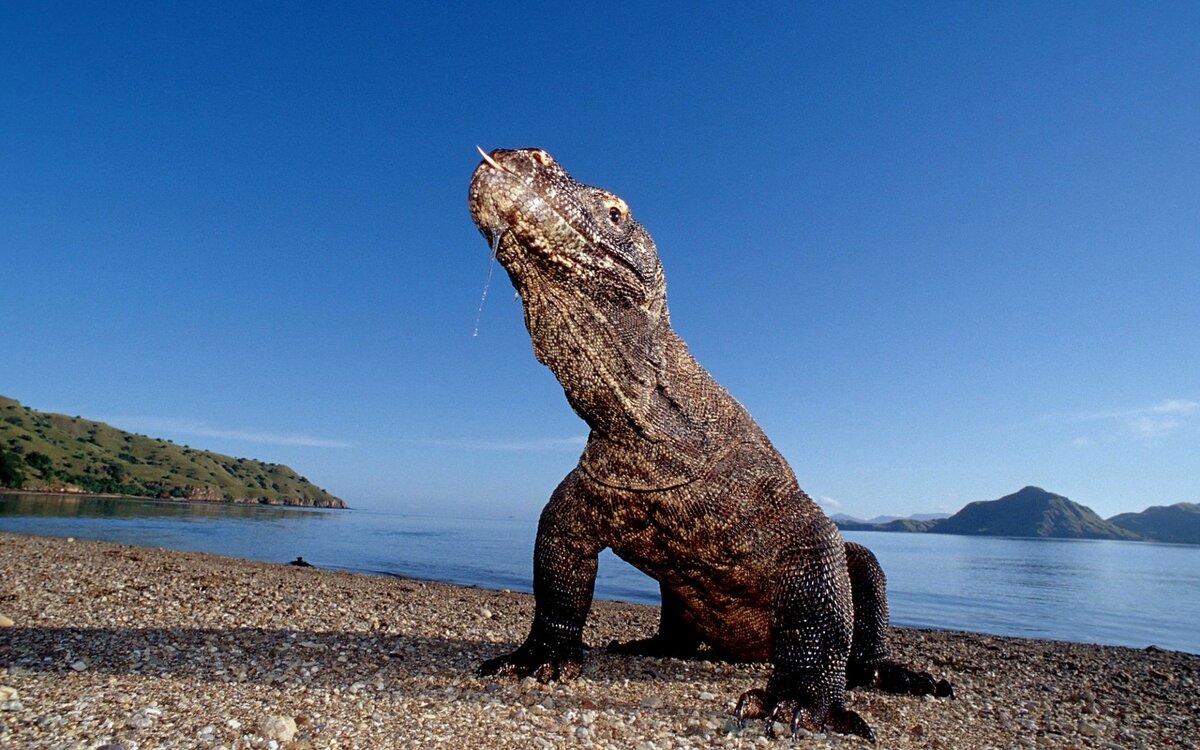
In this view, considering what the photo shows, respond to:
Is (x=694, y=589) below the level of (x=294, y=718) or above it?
above

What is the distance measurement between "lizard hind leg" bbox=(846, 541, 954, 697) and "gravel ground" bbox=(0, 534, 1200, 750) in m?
0.19

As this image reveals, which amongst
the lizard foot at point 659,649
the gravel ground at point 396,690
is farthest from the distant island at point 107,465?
the lizard foot at point 659,649

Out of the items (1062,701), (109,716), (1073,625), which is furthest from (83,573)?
(1073,625)

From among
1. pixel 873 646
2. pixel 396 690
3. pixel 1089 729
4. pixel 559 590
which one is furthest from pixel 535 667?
pixel 1089 729

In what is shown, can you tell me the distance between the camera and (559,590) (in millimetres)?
5250

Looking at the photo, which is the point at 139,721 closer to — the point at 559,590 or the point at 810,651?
the point at 559,590

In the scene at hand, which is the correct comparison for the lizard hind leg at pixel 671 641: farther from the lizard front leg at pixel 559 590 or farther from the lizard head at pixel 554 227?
the lizard head at pixel 554 227

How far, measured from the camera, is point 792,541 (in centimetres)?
470

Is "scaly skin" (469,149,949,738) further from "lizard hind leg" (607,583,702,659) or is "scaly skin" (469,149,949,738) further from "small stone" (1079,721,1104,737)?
"small stone" (1079,721,1104,737)

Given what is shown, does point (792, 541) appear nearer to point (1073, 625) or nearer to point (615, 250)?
point (615, 250)

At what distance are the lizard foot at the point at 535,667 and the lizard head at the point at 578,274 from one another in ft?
6.76

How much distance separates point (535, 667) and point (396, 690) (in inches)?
40.6

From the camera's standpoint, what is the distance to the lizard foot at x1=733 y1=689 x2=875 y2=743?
436 centimetres

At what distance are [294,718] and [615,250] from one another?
3.45m
